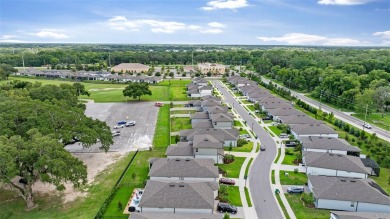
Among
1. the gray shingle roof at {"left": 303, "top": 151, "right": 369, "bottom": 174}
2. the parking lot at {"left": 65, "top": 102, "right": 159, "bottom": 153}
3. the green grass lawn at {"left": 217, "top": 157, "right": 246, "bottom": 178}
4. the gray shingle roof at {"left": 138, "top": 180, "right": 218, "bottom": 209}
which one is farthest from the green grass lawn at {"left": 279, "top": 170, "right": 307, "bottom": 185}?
the parking lot at {"left": 65, "top": 102, "right": 159, "bottom": 153}

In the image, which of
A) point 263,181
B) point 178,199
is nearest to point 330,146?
point 263,181

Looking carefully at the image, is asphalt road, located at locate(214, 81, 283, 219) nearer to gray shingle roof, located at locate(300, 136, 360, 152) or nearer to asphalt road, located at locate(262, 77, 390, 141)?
gray shingle roof, located at locate(300, 136, 360, 152)

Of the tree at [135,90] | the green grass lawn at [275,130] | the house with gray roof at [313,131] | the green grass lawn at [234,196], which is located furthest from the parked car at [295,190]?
the tree at [135,90]

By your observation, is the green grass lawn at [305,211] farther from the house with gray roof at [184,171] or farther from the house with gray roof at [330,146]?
the house with gray roof at [330,146]

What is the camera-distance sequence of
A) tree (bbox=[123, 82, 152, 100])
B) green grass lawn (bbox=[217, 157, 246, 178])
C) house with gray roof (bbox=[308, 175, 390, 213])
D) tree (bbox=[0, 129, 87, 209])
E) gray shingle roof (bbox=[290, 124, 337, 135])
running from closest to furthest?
tree (bbox=[0, 129, 87, 209]) < house with gray roof (bbox=[308, 175, 390, 213]) < green grass lawn (bbox=[217, 157, 246, 178]) < gray shingle roof (bbox=[290, 124, 337, 135]) < tree (bbox=[123, 82, 152, 100])

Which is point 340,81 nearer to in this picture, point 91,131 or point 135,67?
point 91,131

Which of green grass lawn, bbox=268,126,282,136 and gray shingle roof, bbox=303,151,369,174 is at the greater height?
gray shingle roof, bbox=303,151,369,174

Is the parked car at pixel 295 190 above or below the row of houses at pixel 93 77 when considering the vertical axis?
below
